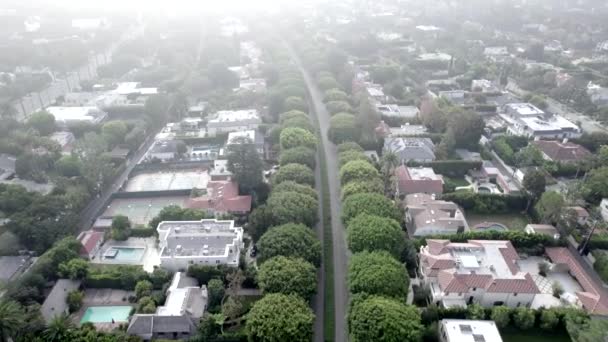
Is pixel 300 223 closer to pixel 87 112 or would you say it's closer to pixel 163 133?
pixel 163 133

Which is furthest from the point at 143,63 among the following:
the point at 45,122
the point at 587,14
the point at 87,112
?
the point at 587,14

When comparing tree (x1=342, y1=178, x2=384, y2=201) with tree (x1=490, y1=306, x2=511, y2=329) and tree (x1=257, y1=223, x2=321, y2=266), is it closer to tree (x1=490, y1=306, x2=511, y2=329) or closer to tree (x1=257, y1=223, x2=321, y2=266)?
tree (x1=257, y1=223, x2=321, y2=266)

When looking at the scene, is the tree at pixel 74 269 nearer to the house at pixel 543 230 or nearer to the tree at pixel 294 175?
the tree at pixel 294 175

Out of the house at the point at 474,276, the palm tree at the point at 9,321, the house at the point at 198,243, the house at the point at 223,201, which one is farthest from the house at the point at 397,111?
the palm tree at the point at 9,321

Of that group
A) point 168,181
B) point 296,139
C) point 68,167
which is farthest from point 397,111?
point 68,167

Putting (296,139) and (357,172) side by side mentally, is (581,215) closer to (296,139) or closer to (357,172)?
(357,172)

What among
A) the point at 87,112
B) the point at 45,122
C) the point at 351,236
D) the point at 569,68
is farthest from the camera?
the point at 569,68
